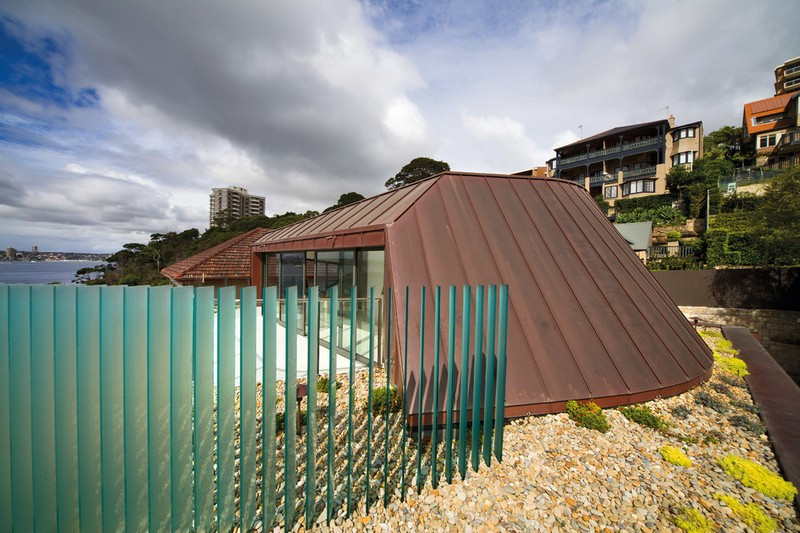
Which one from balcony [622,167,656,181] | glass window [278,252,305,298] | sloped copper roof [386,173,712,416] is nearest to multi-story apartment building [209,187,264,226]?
balcony [622,167,656,181]

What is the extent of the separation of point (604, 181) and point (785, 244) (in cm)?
2665

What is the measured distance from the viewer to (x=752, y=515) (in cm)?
256

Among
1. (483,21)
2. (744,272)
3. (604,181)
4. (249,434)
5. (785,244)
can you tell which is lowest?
(249,434)

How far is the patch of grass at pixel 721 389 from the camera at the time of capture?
4.84 m

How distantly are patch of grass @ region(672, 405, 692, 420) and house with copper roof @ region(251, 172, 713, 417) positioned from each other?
0.89 ft

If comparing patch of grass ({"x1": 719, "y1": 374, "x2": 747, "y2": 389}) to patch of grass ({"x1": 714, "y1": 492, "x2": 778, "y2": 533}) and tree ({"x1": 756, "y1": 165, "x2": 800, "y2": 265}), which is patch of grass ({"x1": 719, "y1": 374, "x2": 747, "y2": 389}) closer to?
patch of grass ({"x1": 714, "y1": 492, "x2": 778, "y2": 533})

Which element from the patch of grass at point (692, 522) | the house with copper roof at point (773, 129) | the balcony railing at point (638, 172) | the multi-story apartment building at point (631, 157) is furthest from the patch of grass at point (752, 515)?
the balcony railing at point (638, 172)

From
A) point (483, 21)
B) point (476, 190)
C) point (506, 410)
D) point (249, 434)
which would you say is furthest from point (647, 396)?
point (483, 21)

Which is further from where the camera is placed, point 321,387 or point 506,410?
point 321,387

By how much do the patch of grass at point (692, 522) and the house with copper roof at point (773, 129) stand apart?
41.5 metres

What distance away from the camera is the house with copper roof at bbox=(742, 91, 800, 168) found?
28953mm

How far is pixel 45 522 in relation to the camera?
2.06 metres

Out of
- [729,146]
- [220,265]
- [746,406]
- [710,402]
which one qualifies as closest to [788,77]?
[729,146]

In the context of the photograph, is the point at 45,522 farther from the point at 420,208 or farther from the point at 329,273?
the point at 329,273
